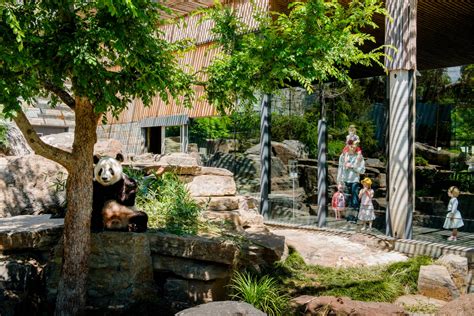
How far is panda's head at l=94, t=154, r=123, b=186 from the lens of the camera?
558 cm

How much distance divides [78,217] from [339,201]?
6629mm

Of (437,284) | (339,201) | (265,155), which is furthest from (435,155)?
(437,284)

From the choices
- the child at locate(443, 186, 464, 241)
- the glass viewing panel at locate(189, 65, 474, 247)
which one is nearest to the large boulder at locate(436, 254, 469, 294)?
the child at locate(443, 186, 464, 241)

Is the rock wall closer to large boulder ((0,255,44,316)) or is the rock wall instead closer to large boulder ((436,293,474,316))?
large boulder ((0,255,44,316))

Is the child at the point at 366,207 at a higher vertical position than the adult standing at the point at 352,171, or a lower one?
lower

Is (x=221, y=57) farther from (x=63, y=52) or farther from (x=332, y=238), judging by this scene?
(x=332, y=238)

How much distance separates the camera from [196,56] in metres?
14.5

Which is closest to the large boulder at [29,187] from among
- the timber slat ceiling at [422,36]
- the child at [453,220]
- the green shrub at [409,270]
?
the timber slat ceiling at [422,36]

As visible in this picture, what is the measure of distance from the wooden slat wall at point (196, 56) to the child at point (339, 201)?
417 cm

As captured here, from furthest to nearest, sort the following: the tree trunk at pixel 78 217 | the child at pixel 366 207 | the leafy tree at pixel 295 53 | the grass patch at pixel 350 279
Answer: the child at pixel 366 207, the grass patch at pixel 350 279, the tree trunk at pixel 78 217, the leafy tree at pixel 295 53

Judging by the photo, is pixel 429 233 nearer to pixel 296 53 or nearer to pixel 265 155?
pixel 265 155

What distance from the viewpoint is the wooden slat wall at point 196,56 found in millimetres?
12914

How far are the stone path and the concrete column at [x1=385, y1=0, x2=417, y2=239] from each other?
2.09 feet

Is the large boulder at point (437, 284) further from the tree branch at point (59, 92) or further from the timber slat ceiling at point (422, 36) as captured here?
the timber slat ceiling at point (422, 36)
